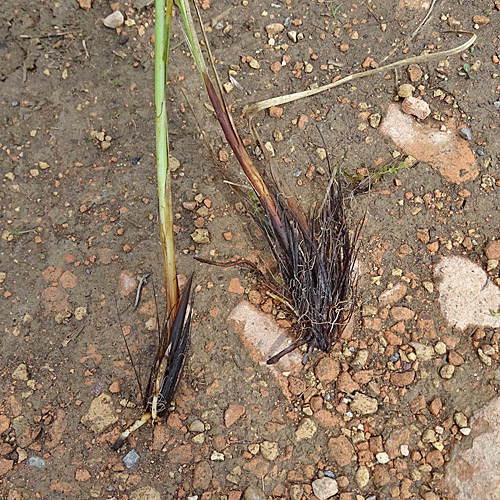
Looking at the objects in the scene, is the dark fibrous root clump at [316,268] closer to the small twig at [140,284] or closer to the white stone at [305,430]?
the white stone at [305,430]

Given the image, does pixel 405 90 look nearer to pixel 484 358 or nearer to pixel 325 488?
pixel 484 358

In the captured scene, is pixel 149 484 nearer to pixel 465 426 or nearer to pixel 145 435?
pixel 145 435

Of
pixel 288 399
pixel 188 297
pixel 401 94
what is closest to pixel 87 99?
pixel 188 297

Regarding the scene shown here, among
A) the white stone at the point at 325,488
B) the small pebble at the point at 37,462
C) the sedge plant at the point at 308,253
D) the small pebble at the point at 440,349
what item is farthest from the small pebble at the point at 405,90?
the small pebble at the point at 37,462

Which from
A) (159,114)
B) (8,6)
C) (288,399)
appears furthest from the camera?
(8,6)

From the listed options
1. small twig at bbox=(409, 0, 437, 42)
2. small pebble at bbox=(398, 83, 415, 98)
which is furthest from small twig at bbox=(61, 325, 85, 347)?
small twig at bbox=(409, 0, 437, 42)

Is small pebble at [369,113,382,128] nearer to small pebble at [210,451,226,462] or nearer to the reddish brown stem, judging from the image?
the reddish brown stem

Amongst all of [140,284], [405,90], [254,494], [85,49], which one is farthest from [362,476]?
[85,49]
